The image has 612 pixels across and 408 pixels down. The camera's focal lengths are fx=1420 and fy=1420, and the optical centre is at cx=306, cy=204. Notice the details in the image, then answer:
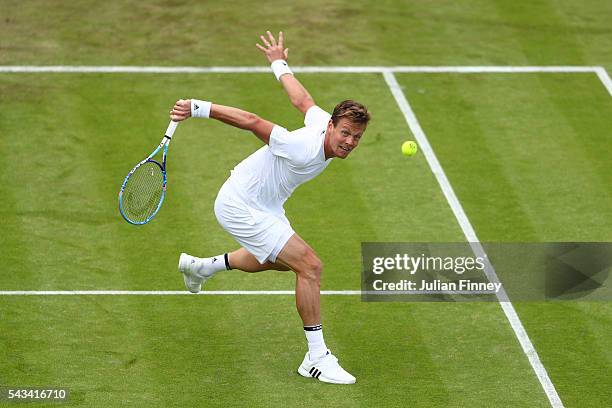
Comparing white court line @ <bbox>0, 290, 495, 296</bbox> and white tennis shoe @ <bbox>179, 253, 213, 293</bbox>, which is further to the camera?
white court line @ <bbox>0, 290, 495, 296</bbox>

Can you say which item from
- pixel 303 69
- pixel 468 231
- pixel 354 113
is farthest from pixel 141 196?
pixel 303 69

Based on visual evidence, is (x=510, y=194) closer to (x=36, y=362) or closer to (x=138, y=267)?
(x=138, y=267)

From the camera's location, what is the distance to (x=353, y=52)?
64.1 ft

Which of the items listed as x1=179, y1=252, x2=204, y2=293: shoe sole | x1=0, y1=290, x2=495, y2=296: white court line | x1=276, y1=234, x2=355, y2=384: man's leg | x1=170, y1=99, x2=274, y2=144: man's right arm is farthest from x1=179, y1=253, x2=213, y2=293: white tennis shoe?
x1=170, y1=99, x2=274, y2=144: man's right arm

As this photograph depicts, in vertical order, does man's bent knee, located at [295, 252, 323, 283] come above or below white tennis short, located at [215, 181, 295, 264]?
below

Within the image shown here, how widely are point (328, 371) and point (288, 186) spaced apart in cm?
161

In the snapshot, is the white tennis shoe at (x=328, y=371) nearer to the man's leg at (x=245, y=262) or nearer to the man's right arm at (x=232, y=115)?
the man's leg at (x=245, y=262)

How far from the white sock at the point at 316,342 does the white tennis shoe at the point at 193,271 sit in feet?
4.94

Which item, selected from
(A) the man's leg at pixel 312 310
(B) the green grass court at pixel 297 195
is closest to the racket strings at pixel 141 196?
(B) the green grass court at pixel 297 195

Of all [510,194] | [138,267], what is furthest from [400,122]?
[138,267]

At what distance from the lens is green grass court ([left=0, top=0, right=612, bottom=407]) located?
476 inches

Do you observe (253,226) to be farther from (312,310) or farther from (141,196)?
(141,196)

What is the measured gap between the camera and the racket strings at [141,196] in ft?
40.7

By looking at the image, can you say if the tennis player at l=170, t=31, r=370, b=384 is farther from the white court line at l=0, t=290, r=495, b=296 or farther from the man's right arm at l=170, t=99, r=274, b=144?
the white court line at l=0, t=290, r=495, b=296
